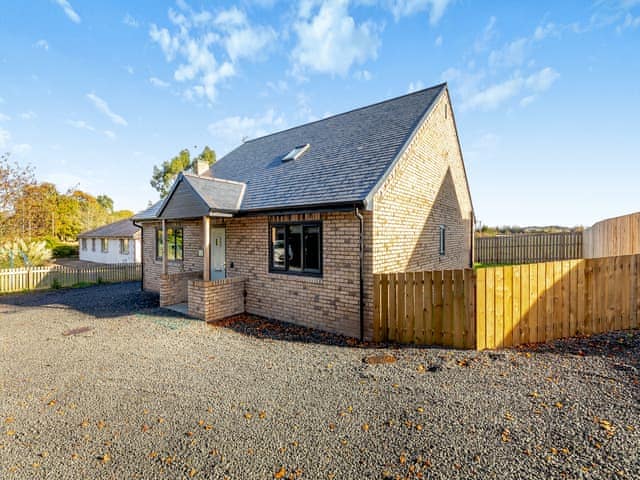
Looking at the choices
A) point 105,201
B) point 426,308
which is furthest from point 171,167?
point 105,201

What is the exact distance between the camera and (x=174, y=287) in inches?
429

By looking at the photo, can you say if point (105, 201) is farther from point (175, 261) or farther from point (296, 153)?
point (296, 153)

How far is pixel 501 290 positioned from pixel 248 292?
7102 mm

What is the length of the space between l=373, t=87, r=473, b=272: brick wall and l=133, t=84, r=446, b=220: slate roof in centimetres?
51

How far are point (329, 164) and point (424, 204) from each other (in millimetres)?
3583

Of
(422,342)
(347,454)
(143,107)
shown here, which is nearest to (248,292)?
(422,342)

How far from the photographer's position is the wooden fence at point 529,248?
847 inches

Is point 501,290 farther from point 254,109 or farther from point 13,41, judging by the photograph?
point 13,41

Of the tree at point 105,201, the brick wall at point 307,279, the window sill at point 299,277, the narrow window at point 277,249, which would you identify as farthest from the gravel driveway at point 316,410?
the tree at point 105,201

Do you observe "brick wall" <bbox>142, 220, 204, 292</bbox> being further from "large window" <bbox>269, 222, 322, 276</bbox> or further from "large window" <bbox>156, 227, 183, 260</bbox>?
"large window" <bbox>269, 222, 322, 276</bbox>

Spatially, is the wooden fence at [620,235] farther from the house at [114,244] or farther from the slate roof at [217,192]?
the house at [114,244]

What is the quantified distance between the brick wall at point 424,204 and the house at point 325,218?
0.04 metres

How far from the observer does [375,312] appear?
22.8ft

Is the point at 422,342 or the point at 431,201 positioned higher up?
the point at 431,201
